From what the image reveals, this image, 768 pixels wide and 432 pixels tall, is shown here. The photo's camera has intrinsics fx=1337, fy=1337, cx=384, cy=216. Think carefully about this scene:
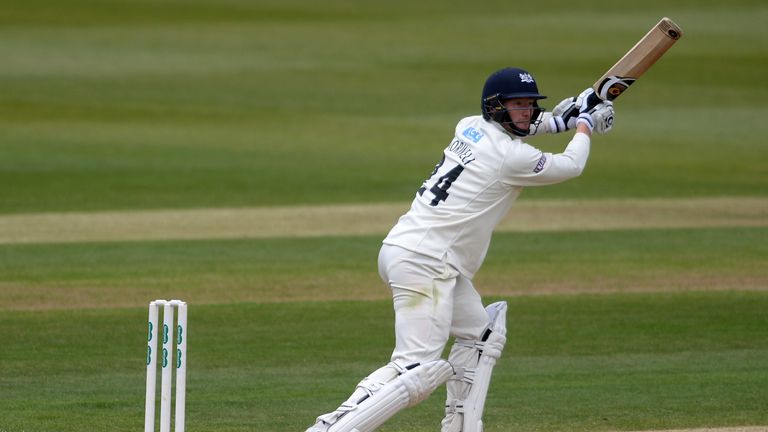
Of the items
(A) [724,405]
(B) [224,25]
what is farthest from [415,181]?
(B) [224,25]

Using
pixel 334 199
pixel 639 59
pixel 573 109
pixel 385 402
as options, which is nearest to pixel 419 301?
pixel 385 402

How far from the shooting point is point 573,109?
7.00 m

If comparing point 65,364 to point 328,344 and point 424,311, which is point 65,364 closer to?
point 328,344

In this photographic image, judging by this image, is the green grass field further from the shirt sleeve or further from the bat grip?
the bat grip

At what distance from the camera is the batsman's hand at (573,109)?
6938 millimetres

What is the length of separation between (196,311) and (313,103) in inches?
803

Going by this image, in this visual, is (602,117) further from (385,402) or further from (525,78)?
(385,402)

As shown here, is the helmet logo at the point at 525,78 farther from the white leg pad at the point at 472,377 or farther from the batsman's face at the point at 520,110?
the white leg pad at the point at 472,377

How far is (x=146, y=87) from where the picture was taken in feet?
109

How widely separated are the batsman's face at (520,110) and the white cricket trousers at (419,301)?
797 mm

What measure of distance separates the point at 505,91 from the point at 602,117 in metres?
A: 0.68

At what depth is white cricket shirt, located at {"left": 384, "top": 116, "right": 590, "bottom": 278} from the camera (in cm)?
641

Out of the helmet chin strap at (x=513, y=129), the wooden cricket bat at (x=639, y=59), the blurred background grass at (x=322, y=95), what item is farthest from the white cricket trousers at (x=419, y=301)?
the blurred background grass at (x=322, y=95)

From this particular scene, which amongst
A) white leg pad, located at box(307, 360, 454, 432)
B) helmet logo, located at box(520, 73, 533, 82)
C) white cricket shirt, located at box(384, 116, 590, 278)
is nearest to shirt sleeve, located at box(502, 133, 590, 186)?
white cricket shirt, located at box(384, 116, 590, 278)
